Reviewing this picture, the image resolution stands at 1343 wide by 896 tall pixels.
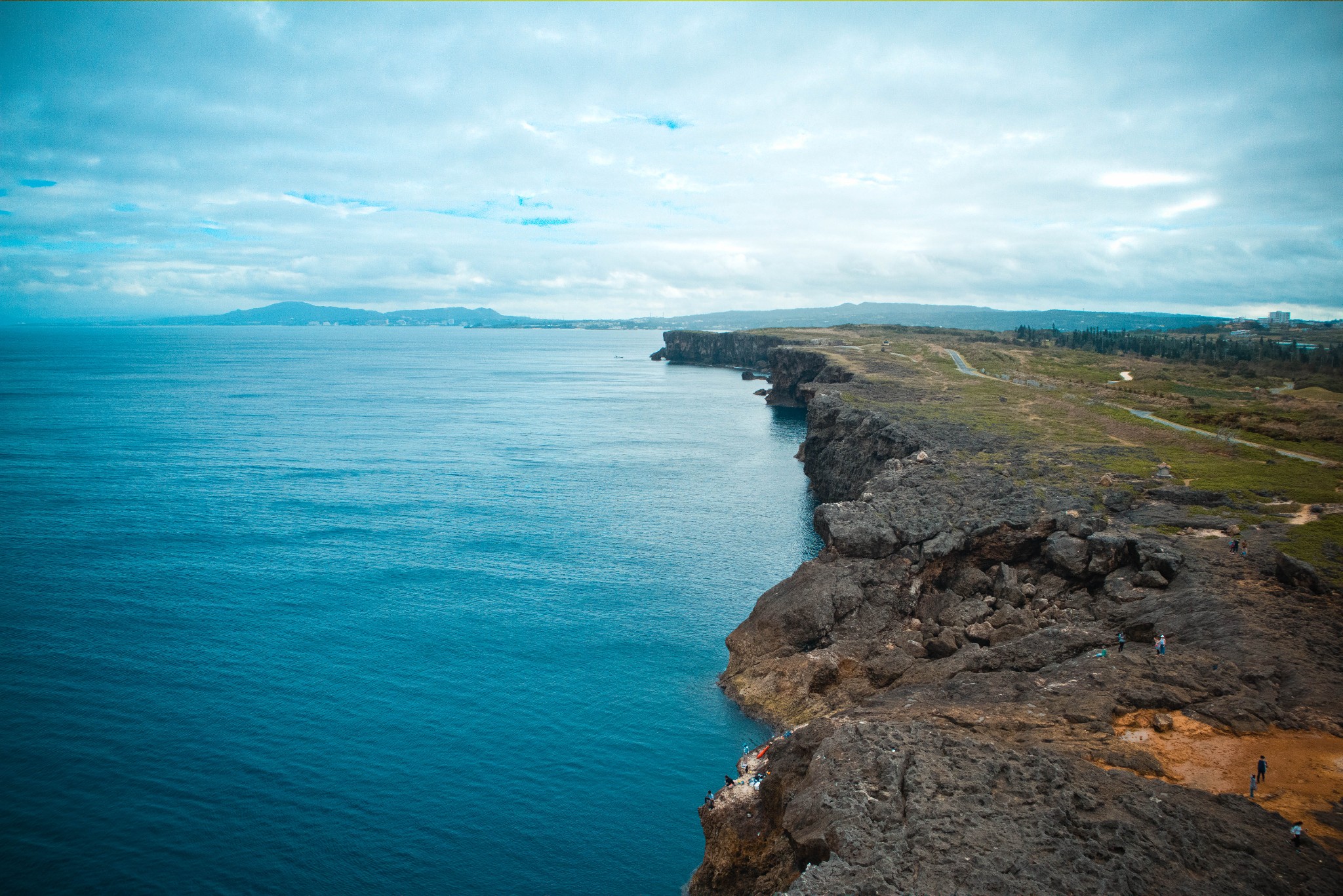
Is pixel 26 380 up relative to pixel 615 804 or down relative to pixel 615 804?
up

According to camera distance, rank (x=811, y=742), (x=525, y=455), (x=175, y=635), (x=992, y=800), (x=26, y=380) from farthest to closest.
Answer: (x=26, y=380)
(x=525, y=455)
(x=175, y=635)
(x=811, y=742)
(x=992, y=800)

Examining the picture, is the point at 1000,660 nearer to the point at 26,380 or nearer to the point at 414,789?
the point at 414,789

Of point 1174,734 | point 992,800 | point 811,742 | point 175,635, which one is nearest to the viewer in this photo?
point 992,800

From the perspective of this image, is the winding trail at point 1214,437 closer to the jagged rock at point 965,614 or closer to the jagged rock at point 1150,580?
the jagged rock at point 1150,580

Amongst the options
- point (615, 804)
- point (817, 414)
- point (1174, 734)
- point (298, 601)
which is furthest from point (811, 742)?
point (817, 414)

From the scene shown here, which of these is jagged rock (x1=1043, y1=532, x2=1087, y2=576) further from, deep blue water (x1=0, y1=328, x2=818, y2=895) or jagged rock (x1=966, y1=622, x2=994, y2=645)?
deep blue water (x1=0, y1=328, x2=818, y2=895)

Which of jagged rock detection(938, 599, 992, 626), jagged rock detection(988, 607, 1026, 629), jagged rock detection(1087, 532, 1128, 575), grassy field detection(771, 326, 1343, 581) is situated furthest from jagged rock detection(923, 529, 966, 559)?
grassy field detection(771, 326, 1343, 581)

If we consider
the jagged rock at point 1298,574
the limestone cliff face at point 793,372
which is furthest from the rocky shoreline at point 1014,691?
the limestone cliff face at point 793,372

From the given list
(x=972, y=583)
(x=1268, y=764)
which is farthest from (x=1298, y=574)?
(x=1268, y=764)
